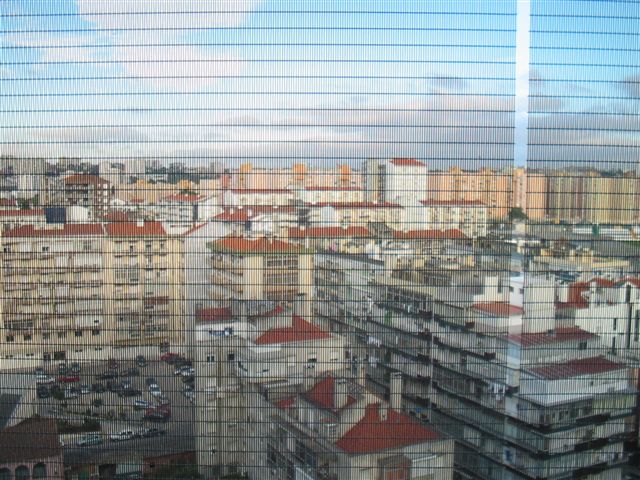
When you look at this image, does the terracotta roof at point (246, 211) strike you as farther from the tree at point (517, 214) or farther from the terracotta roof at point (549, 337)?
the terracotta roof at point (549, 337)

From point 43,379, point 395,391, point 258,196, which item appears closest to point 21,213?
point 43,379

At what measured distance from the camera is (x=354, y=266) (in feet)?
17.1

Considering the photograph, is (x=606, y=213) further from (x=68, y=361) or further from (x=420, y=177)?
(x=68, y=361)

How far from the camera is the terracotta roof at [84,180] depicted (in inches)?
187

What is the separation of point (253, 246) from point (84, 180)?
1318 millimetres

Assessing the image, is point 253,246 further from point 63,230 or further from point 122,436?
point 122,436

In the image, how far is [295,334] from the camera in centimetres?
499

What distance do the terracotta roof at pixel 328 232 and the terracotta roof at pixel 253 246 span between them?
4.2 inches

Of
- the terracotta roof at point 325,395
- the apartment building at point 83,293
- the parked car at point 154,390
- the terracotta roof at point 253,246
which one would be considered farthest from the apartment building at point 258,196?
the parked car at point 154,390

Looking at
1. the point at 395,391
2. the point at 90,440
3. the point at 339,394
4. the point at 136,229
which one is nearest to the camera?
the point at 339,394

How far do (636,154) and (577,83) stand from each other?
26.1 inches

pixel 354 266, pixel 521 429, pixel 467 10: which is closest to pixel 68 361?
pixel 354 266

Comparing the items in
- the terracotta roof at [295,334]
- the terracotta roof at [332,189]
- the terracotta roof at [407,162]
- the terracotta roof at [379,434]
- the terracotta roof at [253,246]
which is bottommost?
the terracotta roof at [379,434]

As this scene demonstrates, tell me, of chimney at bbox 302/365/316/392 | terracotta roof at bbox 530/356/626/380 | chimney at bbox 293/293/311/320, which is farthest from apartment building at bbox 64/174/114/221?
terracotta roof at bbox 530/356/626/380
